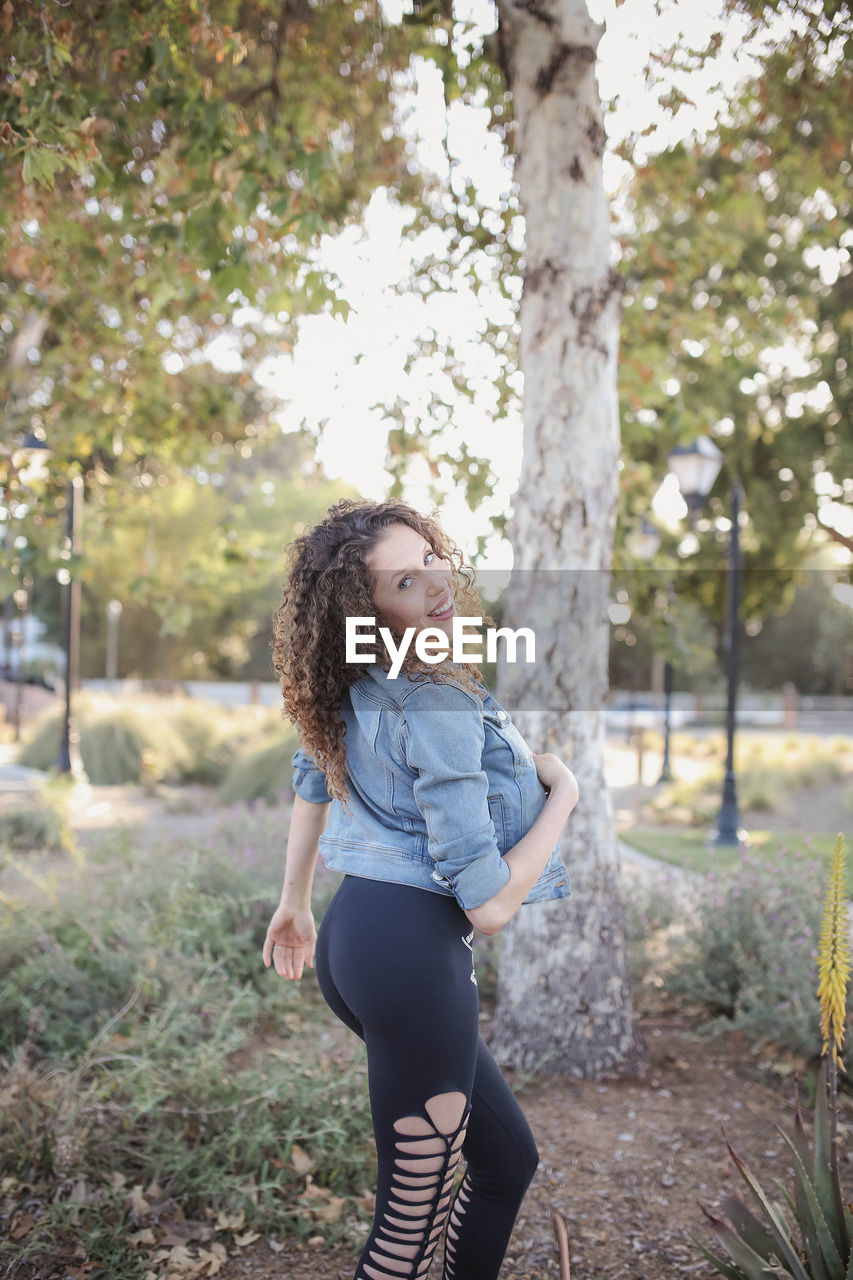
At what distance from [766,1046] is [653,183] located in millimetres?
5859

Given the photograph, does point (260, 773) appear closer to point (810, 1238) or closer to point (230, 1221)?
point (230, 1221)

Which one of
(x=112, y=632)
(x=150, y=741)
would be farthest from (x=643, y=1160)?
(x=112, y=632)

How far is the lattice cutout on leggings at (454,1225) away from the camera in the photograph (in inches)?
79.6

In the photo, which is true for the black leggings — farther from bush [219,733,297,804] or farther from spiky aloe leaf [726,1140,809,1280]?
bush [219,733,297,804]

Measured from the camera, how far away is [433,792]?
5.15 feet

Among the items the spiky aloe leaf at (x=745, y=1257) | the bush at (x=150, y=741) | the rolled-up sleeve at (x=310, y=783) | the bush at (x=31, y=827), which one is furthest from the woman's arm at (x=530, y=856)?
the bush at (x=150, y=741)

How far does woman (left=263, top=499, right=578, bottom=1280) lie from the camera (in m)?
1.60

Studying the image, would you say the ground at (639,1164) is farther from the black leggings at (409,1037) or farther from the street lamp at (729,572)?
the street lamp at (729,572)

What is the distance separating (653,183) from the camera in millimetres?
6887

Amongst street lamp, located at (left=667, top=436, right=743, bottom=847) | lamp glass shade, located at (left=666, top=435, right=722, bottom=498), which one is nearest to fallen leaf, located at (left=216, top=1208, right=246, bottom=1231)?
street lamp, located at (left=667, top=436, right=743, bottom=847)

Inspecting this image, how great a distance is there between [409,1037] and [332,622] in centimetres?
76

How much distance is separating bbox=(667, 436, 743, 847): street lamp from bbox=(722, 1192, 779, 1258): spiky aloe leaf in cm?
774

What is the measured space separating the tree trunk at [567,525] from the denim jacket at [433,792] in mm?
1992

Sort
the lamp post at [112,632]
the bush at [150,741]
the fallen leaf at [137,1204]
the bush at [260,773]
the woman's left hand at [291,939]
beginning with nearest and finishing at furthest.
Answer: the woman's left hand at [291,939] → the fallen leaf at [137,1204] → the bush at [260,773] → the bush at [150,741] → the lamp post at [112,632]
